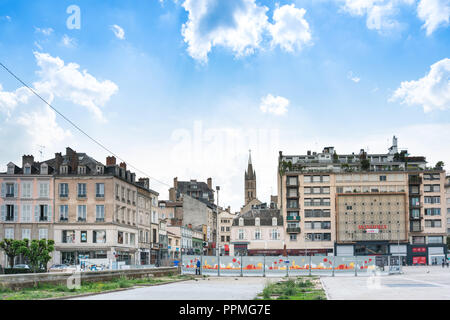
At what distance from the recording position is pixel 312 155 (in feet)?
427

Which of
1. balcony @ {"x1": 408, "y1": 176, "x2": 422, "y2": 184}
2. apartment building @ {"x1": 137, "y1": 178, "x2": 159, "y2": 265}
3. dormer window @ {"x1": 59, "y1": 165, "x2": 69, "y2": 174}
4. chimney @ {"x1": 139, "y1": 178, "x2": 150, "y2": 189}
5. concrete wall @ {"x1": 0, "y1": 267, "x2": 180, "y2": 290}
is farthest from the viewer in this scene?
balcony @ {"x1": 408, "y1": 176, "x2": 422, "y2": 184}

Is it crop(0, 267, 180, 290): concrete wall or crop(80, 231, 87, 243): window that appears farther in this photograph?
crop(80, 231, 87, 243): window

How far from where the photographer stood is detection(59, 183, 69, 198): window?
73.4 metres

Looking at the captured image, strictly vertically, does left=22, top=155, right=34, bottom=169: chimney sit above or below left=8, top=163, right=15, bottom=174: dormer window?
above

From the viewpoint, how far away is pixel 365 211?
356 ft

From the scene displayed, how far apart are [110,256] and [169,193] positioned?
6631 centimetres

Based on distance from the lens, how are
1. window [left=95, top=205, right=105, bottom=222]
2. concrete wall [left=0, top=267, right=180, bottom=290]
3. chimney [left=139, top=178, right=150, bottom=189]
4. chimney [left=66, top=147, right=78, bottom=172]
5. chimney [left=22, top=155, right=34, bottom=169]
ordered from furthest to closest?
chimney [left=139, top=178, right=150, bottom=189], chimney [left=66, top=147, right=78, bottom=172], chimney [left=22, top=155, right=34, bottom=169], window [left=95, top=205, right=105, bottom=222], concrete wall [left=0, top=267, right=180, bottom=290]

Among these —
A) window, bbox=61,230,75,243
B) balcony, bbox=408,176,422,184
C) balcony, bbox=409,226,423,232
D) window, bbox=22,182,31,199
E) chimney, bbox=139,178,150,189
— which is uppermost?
balcony, bbox=408,176,422,184

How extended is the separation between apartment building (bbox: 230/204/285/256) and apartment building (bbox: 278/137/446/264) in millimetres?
1932

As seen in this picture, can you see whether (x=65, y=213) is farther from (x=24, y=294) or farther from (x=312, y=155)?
(x=312, y=155)

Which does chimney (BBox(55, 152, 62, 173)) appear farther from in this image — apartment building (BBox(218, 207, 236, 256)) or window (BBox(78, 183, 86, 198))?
apartment building (BBox(218, 207, 236, 256))

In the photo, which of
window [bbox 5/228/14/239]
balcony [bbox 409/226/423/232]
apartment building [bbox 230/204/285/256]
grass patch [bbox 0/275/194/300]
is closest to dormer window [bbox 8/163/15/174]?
window [bbox 5/228/14/239]
